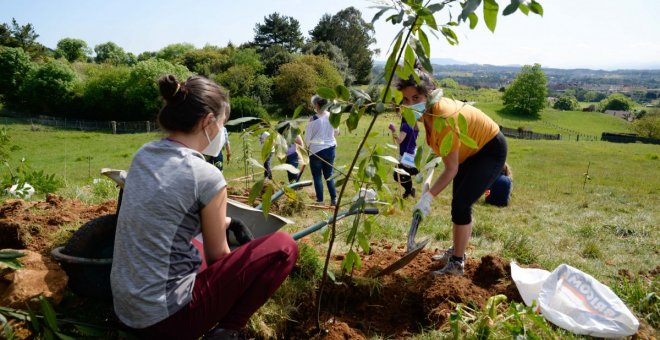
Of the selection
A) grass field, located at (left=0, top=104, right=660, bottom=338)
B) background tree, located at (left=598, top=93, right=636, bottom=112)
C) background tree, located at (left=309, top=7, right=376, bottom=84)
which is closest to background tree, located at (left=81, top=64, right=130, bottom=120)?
grass field, located at (left=0, top=104, right=660, bottom=338)

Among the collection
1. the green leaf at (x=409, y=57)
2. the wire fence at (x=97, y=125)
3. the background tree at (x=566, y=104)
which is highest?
the background tree at (x=566, y=104)

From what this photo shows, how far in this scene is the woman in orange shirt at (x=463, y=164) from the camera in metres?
2.73

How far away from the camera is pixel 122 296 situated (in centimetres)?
165

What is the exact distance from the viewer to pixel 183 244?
171 cm

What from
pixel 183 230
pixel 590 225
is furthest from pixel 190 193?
pixel 590 225

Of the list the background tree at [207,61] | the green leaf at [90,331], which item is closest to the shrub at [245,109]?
the background tree at [207,61]

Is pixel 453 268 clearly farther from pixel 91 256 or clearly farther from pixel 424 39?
pixel 91 256

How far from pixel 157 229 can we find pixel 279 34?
6058 centimetres

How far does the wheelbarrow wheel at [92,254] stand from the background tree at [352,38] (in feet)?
172

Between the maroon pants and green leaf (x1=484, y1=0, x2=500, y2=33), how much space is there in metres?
1.18

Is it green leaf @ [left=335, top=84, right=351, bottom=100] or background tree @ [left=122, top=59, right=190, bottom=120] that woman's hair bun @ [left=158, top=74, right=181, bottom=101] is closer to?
green leaf @ [left=335, top=84, right=351, bottom=100]

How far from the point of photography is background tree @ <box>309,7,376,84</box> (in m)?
54.0

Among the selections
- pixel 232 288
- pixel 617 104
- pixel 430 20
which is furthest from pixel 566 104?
pixel 232 288

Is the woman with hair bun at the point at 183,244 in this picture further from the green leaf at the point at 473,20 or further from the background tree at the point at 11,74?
the background tree at the point at 11,74
